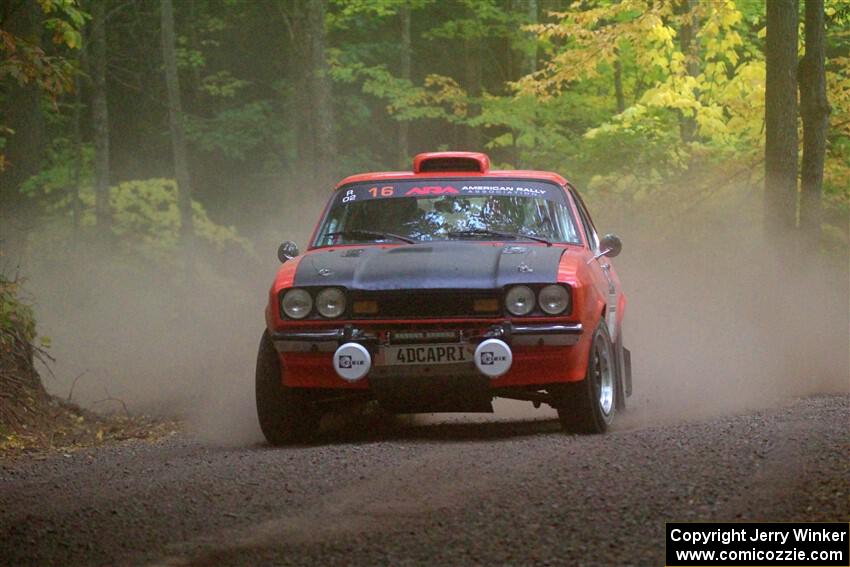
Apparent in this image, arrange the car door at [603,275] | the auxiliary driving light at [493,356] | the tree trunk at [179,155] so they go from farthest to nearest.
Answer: the tree trunk at [179,155] → the car door at [603,275] → the auxiliary driving light at [493,356]

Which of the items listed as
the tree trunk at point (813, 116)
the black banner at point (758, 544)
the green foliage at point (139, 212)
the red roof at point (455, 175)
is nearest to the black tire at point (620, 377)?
the red roof at point (455, 175)

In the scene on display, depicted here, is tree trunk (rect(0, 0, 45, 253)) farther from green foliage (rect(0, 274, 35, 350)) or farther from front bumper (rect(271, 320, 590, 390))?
front bumper (rect(271, 320, 590, 390))

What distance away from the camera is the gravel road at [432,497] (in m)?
6.33

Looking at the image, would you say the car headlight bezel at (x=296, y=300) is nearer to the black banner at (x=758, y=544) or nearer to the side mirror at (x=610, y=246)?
the side mirror at (x=610, y=246)

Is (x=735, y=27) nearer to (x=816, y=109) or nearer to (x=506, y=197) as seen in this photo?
(x=816, y=109)

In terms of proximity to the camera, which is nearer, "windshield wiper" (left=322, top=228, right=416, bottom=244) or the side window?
"windshield wiper" (left=322, top=228, right=416, bottom=244)

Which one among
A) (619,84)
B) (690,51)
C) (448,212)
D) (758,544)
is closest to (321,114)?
(690,51)

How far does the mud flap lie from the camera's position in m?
9.59

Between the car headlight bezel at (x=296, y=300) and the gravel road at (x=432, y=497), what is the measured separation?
89 cm

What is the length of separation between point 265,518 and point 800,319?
1295 centimetres

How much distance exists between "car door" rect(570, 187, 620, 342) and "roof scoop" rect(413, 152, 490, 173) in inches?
30.7

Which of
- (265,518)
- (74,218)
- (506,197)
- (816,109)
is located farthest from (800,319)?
(74,218)

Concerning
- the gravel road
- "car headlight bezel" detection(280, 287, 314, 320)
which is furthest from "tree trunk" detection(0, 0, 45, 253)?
the gravel road

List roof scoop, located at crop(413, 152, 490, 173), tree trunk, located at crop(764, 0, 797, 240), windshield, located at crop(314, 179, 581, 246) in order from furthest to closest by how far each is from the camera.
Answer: tree trunk, located at crop(764, 0, 797, 240)
roof scoop, located at crop(413, 152, 490, 173)
windshield, located at crop(314, 179, 581, 246)
